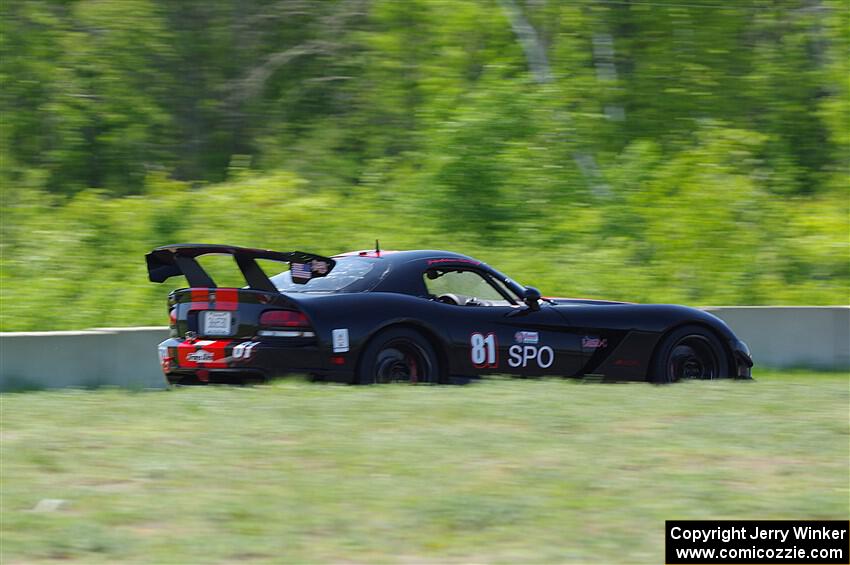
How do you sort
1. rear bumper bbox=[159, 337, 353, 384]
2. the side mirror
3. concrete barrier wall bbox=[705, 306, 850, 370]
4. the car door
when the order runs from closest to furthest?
rear bumper bbox=[159, 337, 353, 384]
the car door
the side mirror
concrete barrier wall bbox=[705, 306, 850, 370]

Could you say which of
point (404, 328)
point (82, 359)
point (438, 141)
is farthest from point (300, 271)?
point (438, 141)

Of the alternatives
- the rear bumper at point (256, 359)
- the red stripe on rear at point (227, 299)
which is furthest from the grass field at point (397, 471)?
the red stripe on rear at point (227, 299)

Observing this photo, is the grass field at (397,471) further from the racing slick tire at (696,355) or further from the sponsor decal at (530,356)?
the racing slick tire at (696,355)

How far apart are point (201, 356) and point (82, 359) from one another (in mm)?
2000

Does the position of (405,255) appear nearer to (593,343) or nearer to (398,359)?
(398,359)

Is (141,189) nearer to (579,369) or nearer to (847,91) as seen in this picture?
(847,91)

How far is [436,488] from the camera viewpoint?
5.55 meters

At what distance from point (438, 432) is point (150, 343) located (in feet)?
15.0

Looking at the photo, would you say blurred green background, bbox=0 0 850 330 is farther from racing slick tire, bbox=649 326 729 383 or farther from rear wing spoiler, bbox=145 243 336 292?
racing slick tire, bbox=649 326 729 383

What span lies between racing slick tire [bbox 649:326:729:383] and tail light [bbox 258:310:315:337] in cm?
352

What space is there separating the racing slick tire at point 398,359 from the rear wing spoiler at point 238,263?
2.28 feet

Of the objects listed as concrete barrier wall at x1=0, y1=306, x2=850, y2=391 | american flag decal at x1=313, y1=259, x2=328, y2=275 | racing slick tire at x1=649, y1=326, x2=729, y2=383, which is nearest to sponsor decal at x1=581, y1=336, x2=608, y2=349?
racing slick tire at x1=649, y1=326, x2=729, y2=383

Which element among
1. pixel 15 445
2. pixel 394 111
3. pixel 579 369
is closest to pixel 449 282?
pixel 579 369

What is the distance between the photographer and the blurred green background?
1783 cm
